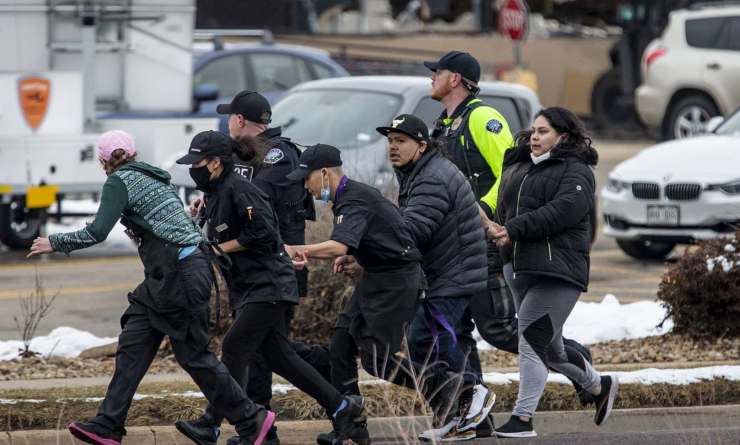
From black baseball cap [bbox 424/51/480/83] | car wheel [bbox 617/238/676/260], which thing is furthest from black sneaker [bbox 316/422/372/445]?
car wheel [bbox 617/238/676/260]

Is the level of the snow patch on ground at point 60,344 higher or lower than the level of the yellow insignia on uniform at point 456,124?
lower

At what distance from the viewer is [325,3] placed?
1160 inches

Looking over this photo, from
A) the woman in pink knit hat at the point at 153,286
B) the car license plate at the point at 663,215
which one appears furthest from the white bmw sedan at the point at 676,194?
the woman in pink knit hat at the point at 153,286

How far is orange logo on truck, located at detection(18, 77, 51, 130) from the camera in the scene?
14898 mm

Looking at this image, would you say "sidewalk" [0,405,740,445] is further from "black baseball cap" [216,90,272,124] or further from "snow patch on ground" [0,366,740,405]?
"black baseball cap" [216,90,272,124]

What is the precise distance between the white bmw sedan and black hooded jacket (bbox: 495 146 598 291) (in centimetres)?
590

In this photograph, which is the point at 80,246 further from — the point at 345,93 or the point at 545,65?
the point at 545,65

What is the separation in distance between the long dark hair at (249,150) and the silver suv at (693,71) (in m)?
14.0

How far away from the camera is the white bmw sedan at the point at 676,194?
13.7m

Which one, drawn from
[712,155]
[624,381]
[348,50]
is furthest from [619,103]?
[624,381]

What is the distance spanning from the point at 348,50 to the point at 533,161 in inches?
822

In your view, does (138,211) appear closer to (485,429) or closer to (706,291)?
(485,429)

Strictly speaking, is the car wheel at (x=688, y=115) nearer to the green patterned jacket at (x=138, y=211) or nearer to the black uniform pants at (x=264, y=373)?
the black uniform pants at (x=264, y=373)

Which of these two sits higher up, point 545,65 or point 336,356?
A: point 336,356
